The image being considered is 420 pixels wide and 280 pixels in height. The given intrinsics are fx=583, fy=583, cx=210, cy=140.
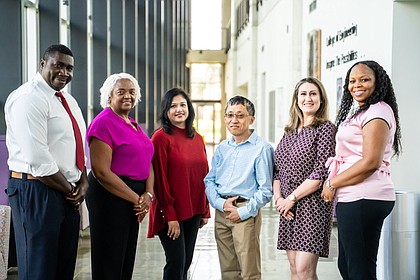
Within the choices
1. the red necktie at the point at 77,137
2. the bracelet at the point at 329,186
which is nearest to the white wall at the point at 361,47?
the bracelet at the point at 329,186

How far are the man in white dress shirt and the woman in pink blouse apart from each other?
5.13ft

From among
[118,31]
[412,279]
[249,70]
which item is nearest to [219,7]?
[249,70]

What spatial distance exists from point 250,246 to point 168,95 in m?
1.19

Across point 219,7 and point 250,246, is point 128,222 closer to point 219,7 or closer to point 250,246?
point 250,246

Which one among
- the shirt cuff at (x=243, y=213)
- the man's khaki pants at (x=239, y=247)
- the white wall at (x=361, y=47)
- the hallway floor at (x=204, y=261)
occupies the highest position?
the white wall at (x=361, y=47)

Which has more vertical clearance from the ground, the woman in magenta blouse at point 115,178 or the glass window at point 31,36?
the glass window at point 31,36

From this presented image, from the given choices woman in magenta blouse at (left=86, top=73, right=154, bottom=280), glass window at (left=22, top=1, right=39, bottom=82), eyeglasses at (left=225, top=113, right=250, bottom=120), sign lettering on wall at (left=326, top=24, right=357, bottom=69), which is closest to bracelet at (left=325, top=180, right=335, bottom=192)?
eyeglasses at (left=225, top=113, right=250, bottom=120)

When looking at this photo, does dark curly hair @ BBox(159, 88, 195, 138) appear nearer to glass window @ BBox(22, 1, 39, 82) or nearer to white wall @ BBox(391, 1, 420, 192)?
white wall @ BBox(391, 1, 420, 192)

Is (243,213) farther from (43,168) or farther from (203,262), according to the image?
(203,262)

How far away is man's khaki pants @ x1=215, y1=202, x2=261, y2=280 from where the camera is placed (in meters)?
3.91

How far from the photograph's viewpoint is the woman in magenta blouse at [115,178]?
367 cm

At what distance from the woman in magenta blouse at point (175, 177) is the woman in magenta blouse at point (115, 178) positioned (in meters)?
0.19

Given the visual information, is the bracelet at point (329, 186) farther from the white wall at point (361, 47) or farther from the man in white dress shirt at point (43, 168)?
the white wall at point (361, 47)

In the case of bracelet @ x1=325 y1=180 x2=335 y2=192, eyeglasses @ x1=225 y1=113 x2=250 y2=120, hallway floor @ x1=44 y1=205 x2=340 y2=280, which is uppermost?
eyeglasses @ x1=225 y1=113 x2=250 y2=120
